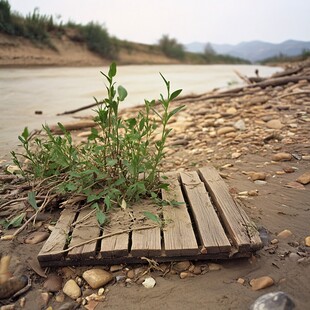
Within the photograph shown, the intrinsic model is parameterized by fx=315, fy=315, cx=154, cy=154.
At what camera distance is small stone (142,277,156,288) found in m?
1.47

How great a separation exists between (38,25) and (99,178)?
53.1ft

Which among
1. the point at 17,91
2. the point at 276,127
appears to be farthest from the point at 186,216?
the point at 17,91

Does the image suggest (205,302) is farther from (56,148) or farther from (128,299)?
(56,148)

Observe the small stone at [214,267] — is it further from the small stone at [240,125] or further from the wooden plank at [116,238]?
the small stone at [240,125]

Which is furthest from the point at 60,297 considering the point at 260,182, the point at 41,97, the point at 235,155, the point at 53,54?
the point at 53,54

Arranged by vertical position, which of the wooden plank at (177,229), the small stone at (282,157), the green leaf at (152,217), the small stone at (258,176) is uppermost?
the small stone at (282,157)

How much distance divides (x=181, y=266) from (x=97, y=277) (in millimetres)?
411

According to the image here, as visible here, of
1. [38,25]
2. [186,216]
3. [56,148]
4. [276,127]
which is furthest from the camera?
[38,25]

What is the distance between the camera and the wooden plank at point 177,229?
1.54 metres

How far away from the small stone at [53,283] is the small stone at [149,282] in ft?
1.31

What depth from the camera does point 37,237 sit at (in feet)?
6.02

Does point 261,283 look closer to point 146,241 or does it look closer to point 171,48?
point 146,241

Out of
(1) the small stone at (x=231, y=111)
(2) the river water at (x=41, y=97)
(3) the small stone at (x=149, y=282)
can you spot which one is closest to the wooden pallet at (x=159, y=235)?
(3) the small stone at (x=149, y=282)

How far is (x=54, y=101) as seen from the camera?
6.92 m
